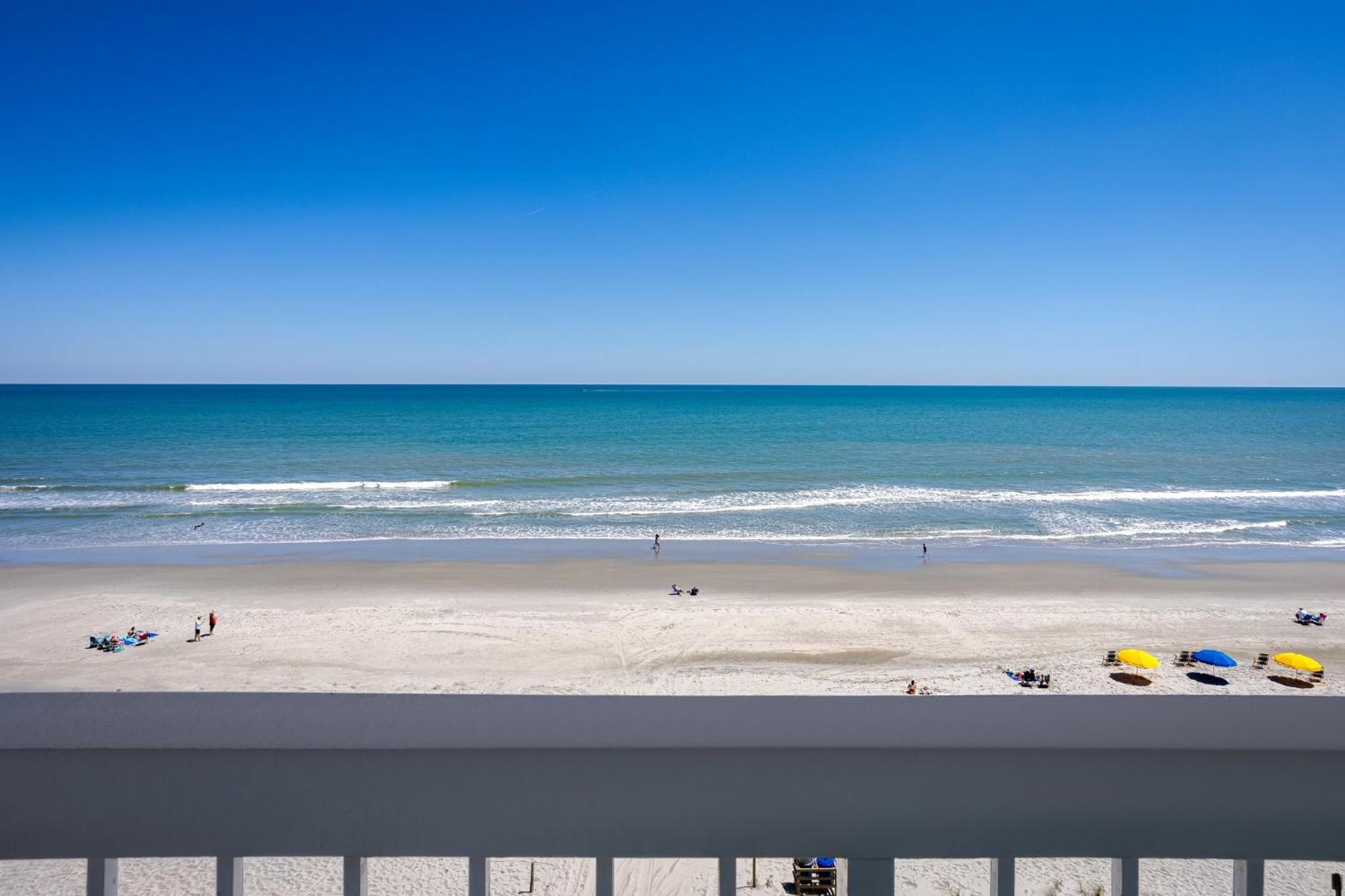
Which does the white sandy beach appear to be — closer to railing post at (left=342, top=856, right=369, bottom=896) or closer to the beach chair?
the beach chair

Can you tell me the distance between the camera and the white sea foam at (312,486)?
130 feet

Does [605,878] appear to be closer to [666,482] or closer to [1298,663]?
[1298,663]

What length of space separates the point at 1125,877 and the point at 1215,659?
18851mm

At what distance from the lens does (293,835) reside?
4.30ft

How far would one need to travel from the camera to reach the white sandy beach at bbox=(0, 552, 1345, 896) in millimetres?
15711

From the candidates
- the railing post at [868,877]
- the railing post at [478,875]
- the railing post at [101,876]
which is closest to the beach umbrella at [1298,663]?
the railing post at [868,877]

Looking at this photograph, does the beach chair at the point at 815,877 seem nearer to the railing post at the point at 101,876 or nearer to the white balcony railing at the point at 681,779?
the white balcony railing at the point at 681,779

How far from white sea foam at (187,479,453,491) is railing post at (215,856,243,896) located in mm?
41973

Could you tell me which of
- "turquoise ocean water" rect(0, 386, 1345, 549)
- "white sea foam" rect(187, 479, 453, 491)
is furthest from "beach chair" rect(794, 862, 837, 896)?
"white sea foam" rect(187, 479, 453, 491)

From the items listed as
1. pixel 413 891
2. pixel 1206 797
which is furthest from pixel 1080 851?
pixel 413 891

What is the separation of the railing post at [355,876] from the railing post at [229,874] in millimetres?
191

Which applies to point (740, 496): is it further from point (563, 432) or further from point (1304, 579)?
point (563, 432)

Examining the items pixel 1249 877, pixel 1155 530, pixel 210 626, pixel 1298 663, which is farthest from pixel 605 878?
pixel 1155 530

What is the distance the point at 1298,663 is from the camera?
15.9 metres
